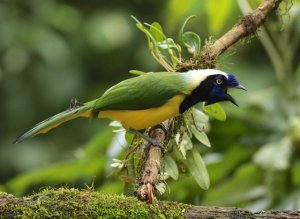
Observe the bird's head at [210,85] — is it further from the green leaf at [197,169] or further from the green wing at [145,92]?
the green leaf at [197,169]

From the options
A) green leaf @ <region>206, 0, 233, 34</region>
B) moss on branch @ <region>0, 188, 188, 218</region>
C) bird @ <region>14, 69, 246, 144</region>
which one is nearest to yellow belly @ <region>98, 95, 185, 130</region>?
bird @ <region>14, 69, 246, 144</region>

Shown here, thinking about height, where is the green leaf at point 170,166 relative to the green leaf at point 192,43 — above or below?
below

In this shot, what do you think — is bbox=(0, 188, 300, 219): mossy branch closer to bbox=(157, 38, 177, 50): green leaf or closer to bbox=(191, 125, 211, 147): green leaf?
bbox=(191, 125, 211, 147): green leaf

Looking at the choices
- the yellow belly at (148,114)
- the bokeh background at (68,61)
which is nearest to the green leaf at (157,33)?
the yellow belly at (148,114)

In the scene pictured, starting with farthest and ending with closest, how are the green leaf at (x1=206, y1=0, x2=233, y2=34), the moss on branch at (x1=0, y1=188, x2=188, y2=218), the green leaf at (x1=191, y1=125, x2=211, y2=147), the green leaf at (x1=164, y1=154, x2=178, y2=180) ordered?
the green leaf at (x1=206, y1=0, x2=233, y2=34) < the green leaf at (x1=191, y1=125, x2=211, y2=147) < the green leaf at (x1=164, y1=154, x2=178, y2=180) < the moss on branch at (x1=0, y1=188, x2=188, y2=218)

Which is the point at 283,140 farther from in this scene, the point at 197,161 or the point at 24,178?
the point at 24,178

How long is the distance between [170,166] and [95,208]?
2.43 feet

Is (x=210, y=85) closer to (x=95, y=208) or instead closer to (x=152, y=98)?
(x=152, y=98)

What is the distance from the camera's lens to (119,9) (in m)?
9.27

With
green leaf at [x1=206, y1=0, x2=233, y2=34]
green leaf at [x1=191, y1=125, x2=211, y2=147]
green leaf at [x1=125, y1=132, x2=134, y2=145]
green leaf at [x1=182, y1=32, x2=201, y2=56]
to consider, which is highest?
green leaf at [x1=206, y1=0, x2=233, y2=34]

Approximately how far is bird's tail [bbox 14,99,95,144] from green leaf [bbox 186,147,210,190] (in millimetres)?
479

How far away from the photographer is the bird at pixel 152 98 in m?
2.82

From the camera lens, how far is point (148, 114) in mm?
2836

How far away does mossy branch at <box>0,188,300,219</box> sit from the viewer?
2.31 m
